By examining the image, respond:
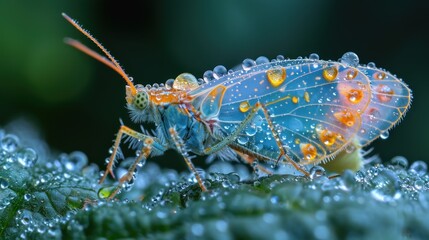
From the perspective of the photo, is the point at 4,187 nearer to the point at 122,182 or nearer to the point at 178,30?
the point at 122,182

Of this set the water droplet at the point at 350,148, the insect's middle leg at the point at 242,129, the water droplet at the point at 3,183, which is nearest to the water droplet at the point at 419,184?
the insect's middle leg at the point at 242,129

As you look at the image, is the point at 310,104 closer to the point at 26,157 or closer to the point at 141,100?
the point at 141,100

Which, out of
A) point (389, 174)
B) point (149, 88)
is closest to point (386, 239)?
point (389, 174)

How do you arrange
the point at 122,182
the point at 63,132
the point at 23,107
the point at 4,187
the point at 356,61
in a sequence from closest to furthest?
the point at 4,187, the point at 122,182, the point at 356,61, the point at 23,107, the point at 63,132

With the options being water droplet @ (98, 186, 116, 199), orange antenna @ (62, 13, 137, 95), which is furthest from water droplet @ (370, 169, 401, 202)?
orange antenna @ (62, 13, 137, 95)

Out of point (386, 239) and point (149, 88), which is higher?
point (149, 88)

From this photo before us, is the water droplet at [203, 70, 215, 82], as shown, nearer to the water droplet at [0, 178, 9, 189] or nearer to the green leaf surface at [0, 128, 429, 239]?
the green leaf surface at [0, 128, 429, 239]

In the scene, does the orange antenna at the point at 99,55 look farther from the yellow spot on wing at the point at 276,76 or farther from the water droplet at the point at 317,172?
the water droplet at the point at 317,172
